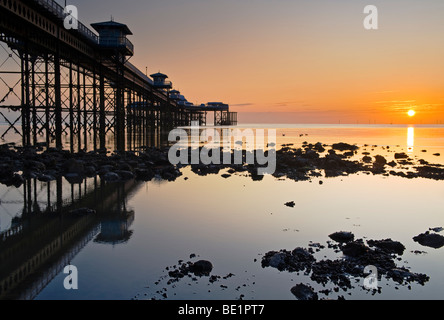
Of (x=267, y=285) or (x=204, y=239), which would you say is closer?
(x=267, y=285)

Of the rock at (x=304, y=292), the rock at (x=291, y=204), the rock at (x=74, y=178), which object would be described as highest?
the rock at (x=74, y=178)

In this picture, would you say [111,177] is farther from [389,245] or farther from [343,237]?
[389,245]

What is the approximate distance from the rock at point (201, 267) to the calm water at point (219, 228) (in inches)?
7.0

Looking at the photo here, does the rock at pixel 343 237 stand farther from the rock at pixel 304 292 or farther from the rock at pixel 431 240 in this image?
the rock at pixel 304 292

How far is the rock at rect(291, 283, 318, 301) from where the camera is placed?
6.52 m

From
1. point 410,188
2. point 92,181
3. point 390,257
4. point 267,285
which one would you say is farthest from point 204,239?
point 410,188

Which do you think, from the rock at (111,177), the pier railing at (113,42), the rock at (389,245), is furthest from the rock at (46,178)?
the pier railing at (113,42)

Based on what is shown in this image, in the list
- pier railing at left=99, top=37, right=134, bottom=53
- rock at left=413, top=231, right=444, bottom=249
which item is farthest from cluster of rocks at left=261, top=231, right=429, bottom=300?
pier railing at left=99, top=37, right=134, bottom=53

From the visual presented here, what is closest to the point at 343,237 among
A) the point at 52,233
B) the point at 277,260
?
the point at 277,260

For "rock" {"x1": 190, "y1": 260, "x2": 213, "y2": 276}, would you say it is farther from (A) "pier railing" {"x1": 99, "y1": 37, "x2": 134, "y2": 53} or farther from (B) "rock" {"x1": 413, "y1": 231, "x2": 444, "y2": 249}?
(A) "pier railing" {"x1": 99, "y1": 37, "x2": 134, "y2": 53}

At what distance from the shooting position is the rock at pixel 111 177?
18359 mm
